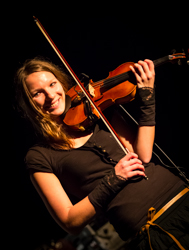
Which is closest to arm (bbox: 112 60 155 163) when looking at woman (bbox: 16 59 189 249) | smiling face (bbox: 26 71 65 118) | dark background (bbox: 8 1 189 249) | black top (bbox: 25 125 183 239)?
woman (bbox: 16 59 189 249)

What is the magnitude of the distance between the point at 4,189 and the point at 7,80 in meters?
1.01

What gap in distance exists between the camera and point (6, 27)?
137 centimetres

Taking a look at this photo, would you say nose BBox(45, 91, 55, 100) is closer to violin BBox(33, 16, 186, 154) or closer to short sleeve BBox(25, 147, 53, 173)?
violin BBox(33, 16, 186, 154)

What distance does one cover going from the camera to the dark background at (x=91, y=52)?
1276mm

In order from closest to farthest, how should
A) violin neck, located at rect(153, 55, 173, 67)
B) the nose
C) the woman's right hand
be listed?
the woman's right hand → violin neck, located at rect(153, 55, 173, 67) → the nose

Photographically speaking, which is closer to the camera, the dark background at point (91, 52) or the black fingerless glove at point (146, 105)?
the black fingerless glove at point (146, 105)

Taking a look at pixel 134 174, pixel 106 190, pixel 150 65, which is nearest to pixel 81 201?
pixel 106 190

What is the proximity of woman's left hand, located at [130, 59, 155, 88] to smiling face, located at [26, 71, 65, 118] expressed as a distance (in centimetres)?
56

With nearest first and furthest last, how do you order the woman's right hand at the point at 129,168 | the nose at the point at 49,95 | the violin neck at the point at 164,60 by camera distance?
the woman's right hand at the point at 129,168 → the violin neck at the point at 164,60 → the nose at the point at 49,95

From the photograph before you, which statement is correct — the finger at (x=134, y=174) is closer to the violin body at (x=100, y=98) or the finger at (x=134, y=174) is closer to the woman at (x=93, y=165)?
the woman at (x=93, y=165)

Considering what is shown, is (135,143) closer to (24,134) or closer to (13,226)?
(24,134)

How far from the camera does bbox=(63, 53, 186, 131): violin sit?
1044 mm

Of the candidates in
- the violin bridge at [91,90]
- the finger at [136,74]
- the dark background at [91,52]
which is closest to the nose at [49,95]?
the violin bridge at [91,90]

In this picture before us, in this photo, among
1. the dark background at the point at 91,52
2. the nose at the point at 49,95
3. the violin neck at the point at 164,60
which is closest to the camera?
the violin neck at the point at 164,60
